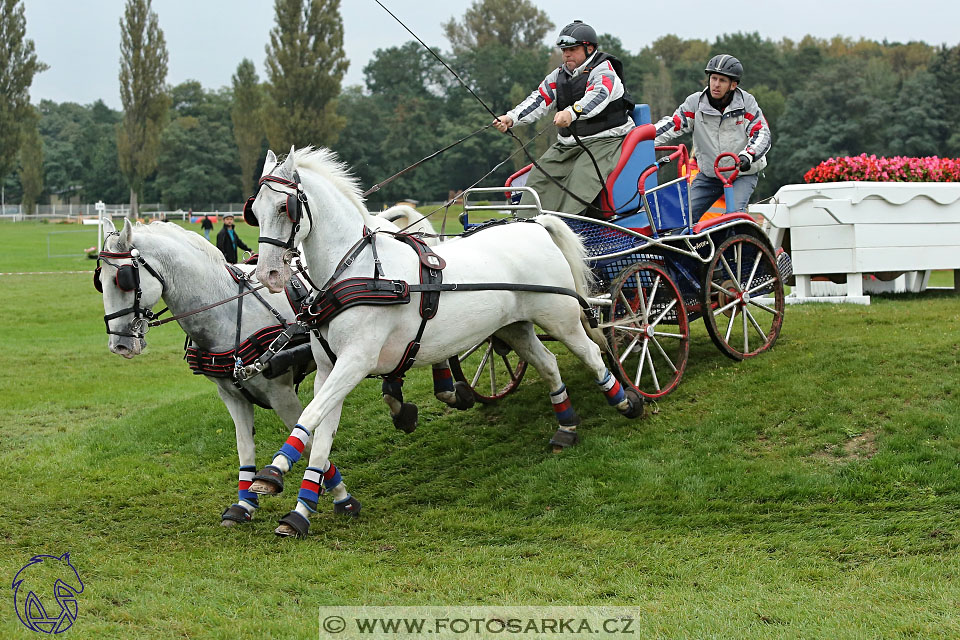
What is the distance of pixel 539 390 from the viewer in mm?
8953

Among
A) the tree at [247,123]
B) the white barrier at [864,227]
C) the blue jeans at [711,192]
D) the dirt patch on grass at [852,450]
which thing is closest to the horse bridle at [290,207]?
the dirt patch on grass at [852,450]

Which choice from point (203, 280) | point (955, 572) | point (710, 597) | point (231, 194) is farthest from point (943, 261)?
point (231, 194)

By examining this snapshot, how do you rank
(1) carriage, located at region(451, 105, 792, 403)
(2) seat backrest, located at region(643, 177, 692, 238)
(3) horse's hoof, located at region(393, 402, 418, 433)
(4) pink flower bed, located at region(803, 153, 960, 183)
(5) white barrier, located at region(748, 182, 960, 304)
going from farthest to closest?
1. (4) pink flower bed, located at region(803, 153, 960, 183)
2. (5) white barrier, located at region(748, 182, 960, 304)
3. (2) seat backrest, located at region(643, 177, 692, 238)
4. (1) carriage, located at region(451, 105, 792, 403)
5. (3) horse's hoof, located at region(393, 402, 418, 433)

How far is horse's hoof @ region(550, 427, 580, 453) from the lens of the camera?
7.44 m

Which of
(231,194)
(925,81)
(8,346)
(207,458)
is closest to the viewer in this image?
(207,458)

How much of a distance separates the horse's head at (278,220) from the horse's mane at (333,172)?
330 millimetres

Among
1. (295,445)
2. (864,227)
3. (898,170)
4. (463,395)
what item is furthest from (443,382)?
(898,170)

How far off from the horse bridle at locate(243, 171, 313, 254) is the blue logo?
214 centimetres

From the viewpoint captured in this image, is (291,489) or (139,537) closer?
(139,537)

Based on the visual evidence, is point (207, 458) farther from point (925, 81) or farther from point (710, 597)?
point (925, 81)

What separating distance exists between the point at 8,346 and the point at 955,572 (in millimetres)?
14392

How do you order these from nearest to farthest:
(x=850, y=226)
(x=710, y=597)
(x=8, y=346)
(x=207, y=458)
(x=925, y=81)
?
(x=710, y=597) < (x=207, y=458) < (x=850, y=226) < (x=8, y=346) < (x=925, y=81)

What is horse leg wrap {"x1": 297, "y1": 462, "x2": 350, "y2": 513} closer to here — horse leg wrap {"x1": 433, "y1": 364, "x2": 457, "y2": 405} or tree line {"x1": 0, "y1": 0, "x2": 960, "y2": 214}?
horse leg wrap {"x1": 433, "y1": 364, "x2": 457, "y2": 405}

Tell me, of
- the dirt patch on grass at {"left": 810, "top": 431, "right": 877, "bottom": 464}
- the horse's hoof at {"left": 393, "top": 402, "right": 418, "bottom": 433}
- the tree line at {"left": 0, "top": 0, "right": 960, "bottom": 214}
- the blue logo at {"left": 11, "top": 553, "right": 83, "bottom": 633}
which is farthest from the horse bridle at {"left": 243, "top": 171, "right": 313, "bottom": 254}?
the tree line at {"left": 0, "top": 0, "right": 960, "bottom": 214}
